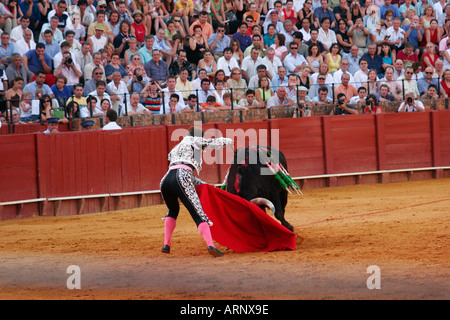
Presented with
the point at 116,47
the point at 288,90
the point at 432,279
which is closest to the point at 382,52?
the point at 288,90

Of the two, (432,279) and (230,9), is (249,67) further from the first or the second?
(432,279)

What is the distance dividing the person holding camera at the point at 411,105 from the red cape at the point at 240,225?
748 centimetres

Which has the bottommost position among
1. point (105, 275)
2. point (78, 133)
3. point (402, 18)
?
point (105, 275)

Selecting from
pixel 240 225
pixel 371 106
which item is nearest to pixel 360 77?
pixel 371 106

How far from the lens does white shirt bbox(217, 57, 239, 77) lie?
13086mm

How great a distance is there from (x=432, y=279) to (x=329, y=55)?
9408mm

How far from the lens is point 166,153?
463 inches

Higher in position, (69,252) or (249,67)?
(249,67)

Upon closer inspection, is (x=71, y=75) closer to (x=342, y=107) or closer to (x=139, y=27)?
(x=139, y=27)

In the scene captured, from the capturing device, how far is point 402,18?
16578 millimetres

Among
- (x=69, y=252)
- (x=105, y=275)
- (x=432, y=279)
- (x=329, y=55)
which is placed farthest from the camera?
(x=329, y=55)

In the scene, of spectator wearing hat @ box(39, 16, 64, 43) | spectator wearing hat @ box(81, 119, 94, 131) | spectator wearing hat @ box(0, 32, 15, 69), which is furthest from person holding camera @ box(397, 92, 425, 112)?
spectator wearing hat @ box(0, 32, 15, 69)

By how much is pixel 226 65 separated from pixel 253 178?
20.2 feet

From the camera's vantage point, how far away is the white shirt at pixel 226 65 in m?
13.1
